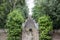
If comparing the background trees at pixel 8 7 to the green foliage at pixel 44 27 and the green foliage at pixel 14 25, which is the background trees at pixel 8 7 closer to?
the green foliage at pixel 14 25

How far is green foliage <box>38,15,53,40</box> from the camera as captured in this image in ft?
72.7

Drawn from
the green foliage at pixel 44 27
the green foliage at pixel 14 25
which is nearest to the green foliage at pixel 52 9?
the green foliage at pixel 44 27

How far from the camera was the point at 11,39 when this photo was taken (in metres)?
22.6

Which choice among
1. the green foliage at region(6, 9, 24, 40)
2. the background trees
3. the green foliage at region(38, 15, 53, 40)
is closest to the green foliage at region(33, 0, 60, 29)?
the green foliage at region(38, 15, 53, 40)

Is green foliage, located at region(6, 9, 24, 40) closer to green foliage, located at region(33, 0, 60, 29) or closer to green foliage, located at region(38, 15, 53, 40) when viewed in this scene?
green foliage, located at region(38, 15, 53, 40)

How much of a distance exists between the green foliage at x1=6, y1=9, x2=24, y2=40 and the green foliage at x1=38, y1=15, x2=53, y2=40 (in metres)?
1.71

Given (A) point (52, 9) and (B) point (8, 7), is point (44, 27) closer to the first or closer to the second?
(A) point (52, 9)

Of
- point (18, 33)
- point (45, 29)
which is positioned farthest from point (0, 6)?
point (45, 29)

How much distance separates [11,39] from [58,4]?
4967 mm

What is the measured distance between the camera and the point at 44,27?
22406mm

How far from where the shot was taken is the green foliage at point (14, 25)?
22594 mm

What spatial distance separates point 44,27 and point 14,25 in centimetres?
259

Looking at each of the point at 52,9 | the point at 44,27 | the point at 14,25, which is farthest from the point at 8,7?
the point at 52,9

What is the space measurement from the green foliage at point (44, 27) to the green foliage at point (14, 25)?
1709mm
